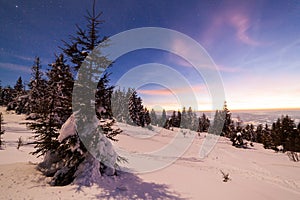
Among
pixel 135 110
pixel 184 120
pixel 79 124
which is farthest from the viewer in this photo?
pixel 184 120

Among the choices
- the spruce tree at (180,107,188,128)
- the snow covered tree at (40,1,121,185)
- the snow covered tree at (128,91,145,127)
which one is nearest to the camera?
the snow covered tree at (40,1,121,185)

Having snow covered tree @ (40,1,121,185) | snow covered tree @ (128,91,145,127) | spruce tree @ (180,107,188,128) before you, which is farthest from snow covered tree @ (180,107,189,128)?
snow covered tree @ (40,1,121,185)

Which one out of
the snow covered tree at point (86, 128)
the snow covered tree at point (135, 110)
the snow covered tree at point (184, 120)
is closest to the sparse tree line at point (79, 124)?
the snow covered tree at point (86, 128)

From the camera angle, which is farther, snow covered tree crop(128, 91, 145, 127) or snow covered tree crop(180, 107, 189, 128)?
snow covered tree crop(180, 107, 189, 128)

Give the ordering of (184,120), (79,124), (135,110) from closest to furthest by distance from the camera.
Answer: (79,124) < (135,110) < (184,120)

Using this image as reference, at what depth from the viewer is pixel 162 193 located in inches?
317

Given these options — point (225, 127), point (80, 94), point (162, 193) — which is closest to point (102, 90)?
point (80, 94)

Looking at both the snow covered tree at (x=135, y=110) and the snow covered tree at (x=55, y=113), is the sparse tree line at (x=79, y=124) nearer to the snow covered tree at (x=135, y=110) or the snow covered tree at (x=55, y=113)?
the snow covered tree at (x=55, y=113)

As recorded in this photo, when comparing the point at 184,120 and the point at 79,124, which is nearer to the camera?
the point at 79,124

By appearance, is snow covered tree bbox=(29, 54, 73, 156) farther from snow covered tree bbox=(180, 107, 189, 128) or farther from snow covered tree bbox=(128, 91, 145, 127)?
snow covered tree bbox=(180, 107, 189, 128)

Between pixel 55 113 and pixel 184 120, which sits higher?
pixel 55 113

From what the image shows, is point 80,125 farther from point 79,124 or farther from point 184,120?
point 184,120

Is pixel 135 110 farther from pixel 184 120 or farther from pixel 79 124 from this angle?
pixel 79 124

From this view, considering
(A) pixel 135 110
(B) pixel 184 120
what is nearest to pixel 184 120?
(B) pixel 184 120
